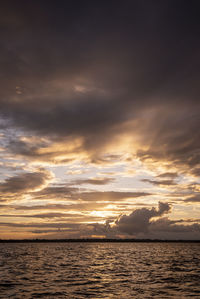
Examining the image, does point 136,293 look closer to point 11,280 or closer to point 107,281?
point 107,281

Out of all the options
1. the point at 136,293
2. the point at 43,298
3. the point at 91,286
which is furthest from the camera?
the point at 91,286

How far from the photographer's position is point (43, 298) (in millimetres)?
28906

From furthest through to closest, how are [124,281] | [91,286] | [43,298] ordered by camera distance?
1. [124,281]
2. [91,286]
3. [43,298]

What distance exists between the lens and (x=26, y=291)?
3294cm

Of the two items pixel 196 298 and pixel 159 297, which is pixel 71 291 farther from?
pixel 196 298

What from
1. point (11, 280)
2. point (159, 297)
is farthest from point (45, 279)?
point (159, 297)

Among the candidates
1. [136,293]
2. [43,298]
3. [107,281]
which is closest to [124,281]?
[107,281]

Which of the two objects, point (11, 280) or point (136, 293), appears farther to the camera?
point (11, 280)

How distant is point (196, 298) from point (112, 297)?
862 cm

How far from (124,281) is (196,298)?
13.2 metres

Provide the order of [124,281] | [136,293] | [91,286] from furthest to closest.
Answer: [124,281] < [91,286] < [136,293]

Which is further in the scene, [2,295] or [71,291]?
[71,291]

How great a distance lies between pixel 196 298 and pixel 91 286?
1324 cm

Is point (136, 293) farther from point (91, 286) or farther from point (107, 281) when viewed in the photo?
point (107, 281)
